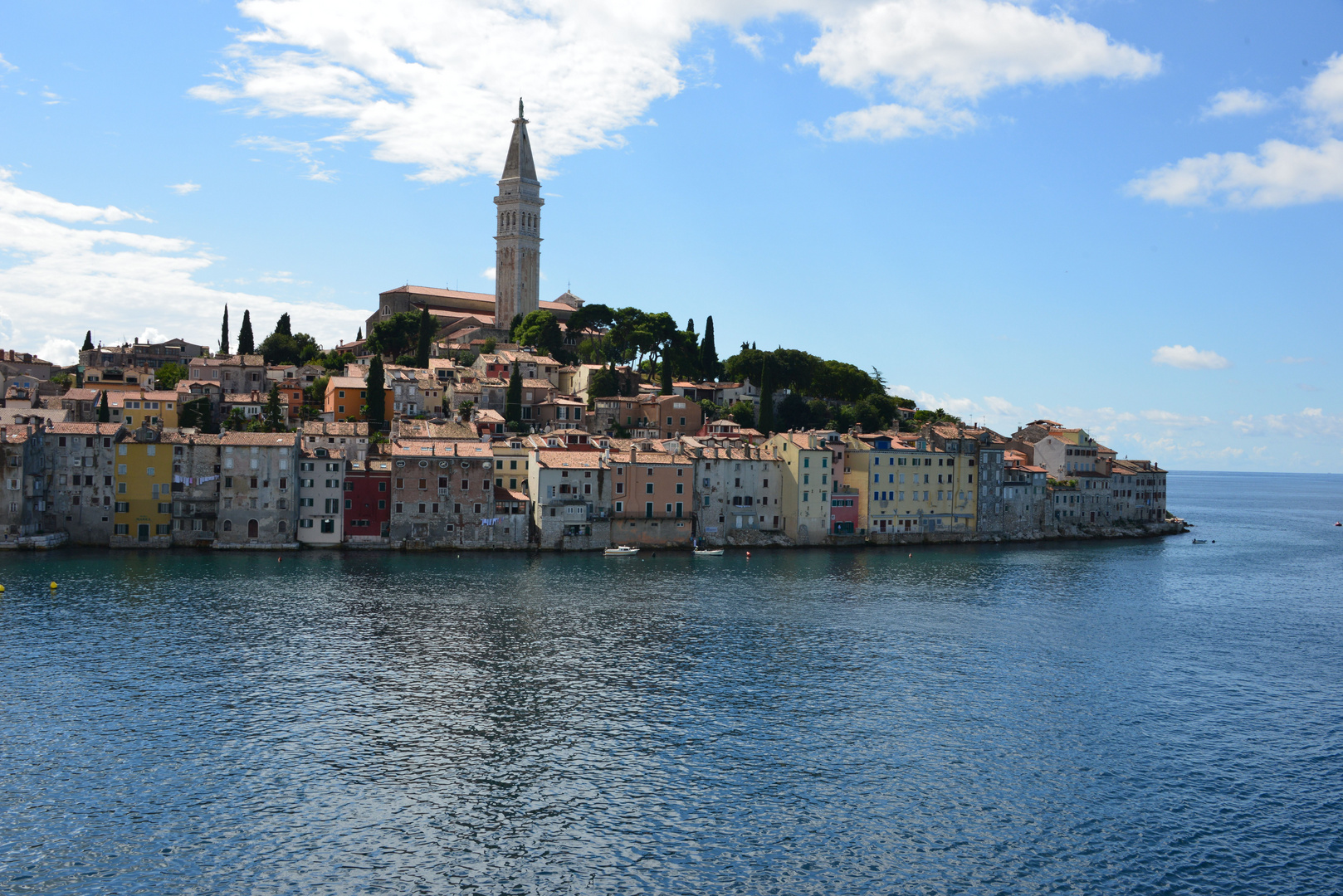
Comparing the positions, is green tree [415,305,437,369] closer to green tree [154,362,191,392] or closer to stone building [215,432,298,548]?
green tree [154,362,191,392]

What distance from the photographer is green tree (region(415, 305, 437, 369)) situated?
3720 inches

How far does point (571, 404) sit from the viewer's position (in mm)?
84312

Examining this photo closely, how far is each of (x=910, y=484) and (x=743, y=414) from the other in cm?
1839

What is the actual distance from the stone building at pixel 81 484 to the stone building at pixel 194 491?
12.6 feet

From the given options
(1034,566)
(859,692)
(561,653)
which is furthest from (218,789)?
(1034,566)

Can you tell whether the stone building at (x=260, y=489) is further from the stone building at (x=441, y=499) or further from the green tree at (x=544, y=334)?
the green tree at (x=544, y=334)

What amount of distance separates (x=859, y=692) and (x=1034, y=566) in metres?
36.0

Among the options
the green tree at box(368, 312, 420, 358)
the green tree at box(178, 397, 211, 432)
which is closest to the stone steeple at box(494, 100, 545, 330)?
the green tree at box(368, 312, 420, 358)

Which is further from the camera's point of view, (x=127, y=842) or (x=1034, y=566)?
(x=1034, y=566)

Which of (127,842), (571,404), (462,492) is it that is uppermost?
(571,404)

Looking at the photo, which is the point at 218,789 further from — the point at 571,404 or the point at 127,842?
the point at 571,404

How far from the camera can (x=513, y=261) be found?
115312 millimetres

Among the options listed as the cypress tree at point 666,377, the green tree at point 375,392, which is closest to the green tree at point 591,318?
the cypress tree at point 666,377

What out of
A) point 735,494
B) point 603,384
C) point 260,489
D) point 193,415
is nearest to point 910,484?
point 735,494
